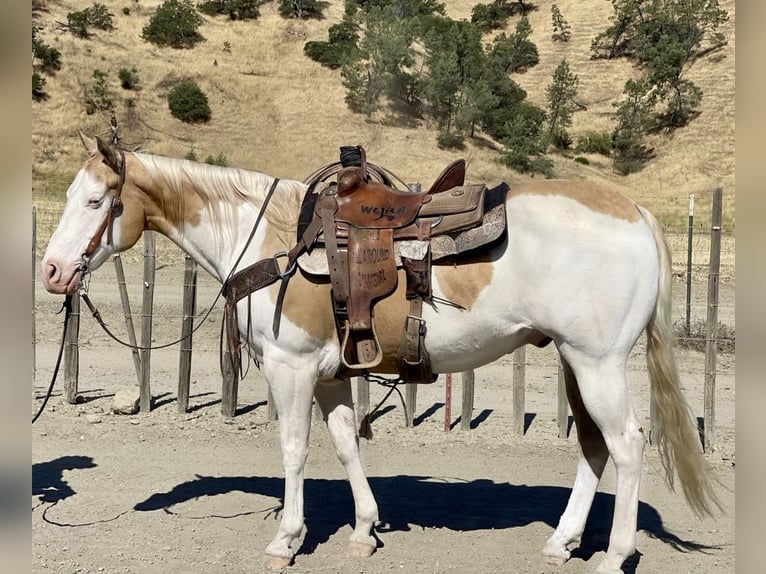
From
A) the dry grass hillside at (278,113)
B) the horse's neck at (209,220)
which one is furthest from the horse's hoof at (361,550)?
the dry grass hillside at (278,113)

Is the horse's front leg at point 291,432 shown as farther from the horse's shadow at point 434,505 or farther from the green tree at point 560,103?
the green tree at point 560,103

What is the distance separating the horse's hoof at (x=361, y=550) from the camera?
407 cm

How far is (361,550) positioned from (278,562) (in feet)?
1.58

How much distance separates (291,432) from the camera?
3.92 metres

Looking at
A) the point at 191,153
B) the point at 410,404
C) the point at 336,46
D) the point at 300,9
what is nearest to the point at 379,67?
the point at 336,46

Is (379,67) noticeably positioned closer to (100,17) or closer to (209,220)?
(100,17)

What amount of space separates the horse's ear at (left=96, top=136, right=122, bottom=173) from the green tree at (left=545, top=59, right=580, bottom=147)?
34727 millimetres

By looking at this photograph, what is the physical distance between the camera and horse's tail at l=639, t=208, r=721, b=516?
12.3ft

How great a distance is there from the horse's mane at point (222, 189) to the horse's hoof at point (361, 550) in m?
1.84

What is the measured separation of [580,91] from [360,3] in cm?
1753

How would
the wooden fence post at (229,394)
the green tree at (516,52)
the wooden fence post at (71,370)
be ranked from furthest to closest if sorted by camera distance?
the green tree at (516,52), the wooden fence post at (71,370), the wooden fence post at (229,394)

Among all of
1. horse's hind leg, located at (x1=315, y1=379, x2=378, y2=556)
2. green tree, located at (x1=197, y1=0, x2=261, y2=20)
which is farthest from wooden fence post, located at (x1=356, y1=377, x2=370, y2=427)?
green tree, located at (x1=197, y1=0, x2=261, y2=20)

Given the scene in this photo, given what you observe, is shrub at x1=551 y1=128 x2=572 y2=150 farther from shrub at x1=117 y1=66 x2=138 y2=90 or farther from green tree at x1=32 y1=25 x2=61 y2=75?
green tree at x1=32 y1=25 x2=61 y2=75

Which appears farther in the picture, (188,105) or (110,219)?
(188,105)
